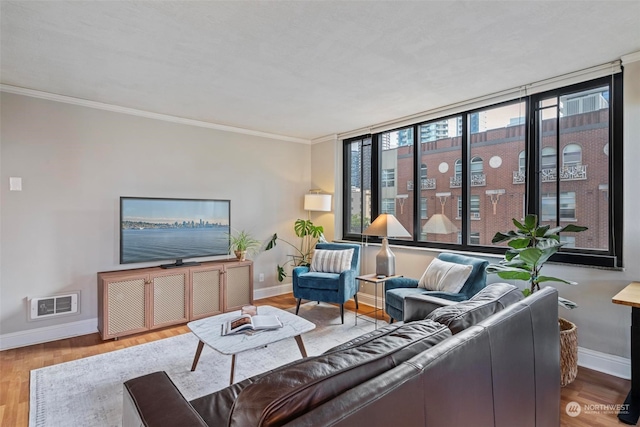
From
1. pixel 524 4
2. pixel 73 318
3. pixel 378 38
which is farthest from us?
pixel 73 318

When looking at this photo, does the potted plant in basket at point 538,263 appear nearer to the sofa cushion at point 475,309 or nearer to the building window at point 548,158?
the building window at point 548,158

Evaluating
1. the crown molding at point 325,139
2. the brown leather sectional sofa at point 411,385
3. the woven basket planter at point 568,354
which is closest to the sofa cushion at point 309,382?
the brown leather sectional sofa at point 411,385

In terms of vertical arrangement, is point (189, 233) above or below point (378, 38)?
below

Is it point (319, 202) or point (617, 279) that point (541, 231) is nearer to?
point (617, 279)

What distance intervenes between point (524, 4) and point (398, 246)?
2853 millimetres

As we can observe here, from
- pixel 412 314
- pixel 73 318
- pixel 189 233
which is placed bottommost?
pixel 73 318

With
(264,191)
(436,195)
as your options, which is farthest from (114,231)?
(436,195)

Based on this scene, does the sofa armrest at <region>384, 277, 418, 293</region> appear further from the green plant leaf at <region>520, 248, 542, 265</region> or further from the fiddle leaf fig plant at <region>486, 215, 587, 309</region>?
the green plant leaf at <region>520, 248, 542, 265</region>

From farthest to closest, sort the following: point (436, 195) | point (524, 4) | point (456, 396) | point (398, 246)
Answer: point (398, 246) < point (436, 195) < point (524, 4) < point (456, 396)

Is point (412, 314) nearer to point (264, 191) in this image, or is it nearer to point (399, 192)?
point (399, 192)

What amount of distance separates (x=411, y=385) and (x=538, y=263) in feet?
7.14

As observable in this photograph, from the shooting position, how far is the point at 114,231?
3682 mm

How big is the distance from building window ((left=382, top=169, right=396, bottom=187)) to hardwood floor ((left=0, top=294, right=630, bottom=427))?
2.69 metres

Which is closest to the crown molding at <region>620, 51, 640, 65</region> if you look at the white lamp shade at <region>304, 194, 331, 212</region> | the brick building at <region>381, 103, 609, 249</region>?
the brick building at <region>381, 103, 609, 249</region>
